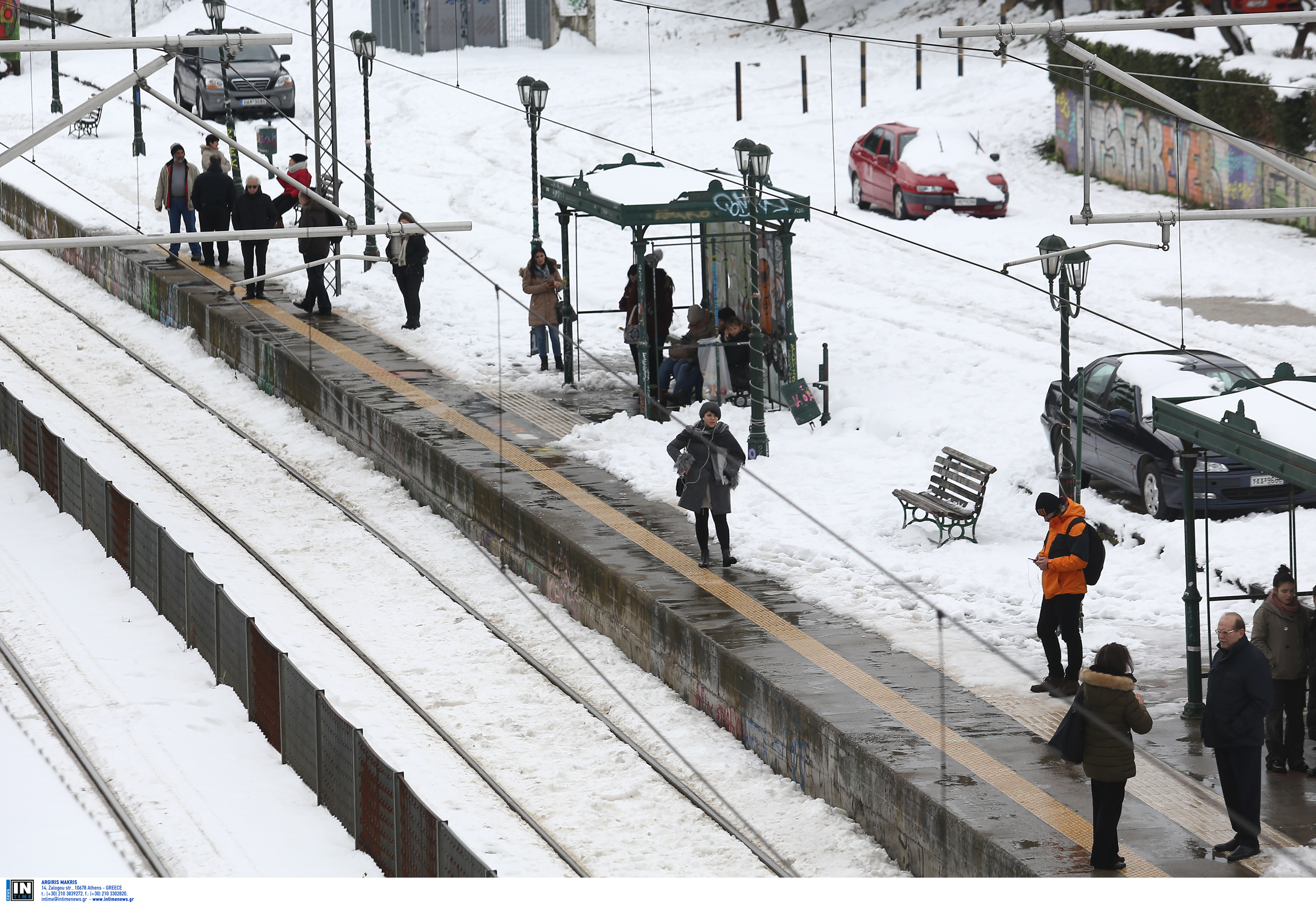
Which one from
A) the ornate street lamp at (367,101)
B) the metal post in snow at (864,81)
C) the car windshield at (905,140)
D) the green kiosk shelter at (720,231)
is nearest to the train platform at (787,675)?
the green kiosk shelter at (720,231)

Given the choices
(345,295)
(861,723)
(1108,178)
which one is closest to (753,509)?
(861,723)

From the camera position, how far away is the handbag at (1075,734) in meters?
10.6

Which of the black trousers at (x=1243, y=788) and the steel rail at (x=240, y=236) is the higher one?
the steel rail at (x=240, y=236)

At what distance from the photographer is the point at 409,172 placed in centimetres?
3559

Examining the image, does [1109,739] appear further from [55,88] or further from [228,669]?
[55,88]

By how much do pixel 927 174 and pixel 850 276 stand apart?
378 centimetres

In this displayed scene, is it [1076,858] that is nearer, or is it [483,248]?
[1076,858]

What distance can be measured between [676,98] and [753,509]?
2571 centimetres

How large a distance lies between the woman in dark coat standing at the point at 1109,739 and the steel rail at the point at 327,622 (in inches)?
131

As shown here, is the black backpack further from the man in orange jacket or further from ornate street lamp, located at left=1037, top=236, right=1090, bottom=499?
ornate street lamp, located at left=1037, top=236, right=1090, bottom=499

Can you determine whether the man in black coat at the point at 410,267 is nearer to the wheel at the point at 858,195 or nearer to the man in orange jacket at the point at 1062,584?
the wheel at the point at 858,195

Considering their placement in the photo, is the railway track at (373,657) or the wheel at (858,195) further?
the wheel at (858,195)

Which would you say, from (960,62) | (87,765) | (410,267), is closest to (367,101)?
(410,267)

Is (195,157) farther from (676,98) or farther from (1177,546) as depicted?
(1177,546)
